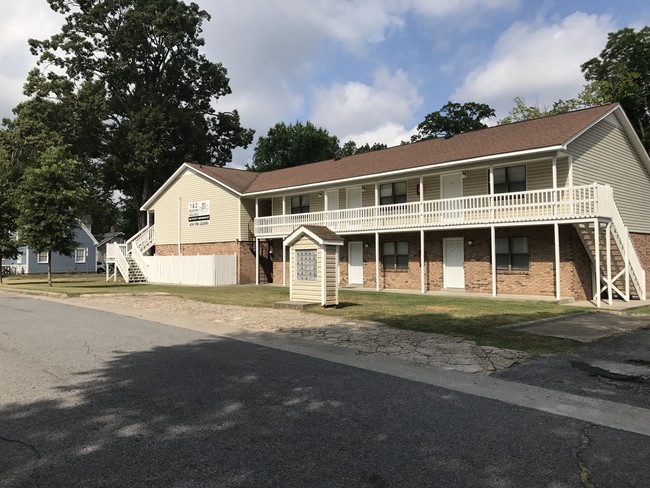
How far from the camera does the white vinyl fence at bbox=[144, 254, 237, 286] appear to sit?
2891cm

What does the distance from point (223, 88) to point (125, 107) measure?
982 centimetres

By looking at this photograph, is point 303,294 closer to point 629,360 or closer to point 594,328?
point 594,328

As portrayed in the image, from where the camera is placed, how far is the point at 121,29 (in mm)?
42750

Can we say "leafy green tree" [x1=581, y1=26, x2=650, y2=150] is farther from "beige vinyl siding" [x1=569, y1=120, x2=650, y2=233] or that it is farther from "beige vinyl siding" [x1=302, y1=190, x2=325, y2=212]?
"beige vinyl siding" [x1=302, y1=190, x2=325, y2=212]

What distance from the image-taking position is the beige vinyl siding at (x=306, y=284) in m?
14.9

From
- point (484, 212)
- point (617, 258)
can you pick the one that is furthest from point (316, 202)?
point (617, 258)

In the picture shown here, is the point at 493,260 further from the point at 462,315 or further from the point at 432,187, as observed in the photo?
the point at 462,315

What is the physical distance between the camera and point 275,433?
454 cm

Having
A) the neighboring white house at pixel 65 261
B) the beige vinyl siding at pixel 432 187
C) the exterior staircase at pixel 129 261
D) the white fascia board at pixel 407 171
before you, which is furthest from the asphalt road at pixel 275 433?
the neighboring white house at pixel 65 261

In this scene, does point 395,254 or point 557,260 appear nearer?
point 557,260

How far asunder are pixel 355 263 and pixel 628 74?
27356mm

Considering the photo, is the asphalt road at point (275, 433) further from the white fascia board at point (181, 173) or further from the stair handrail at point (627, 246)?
the white fascia board at point (181, 173)

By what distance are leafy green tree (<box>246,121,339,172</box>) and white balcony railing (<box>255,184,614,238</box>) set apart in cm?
2950

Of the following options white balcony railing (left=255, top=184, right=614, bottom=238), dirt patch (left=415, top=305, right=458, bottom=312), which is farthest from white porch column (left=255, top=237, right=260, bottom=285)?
dirt patch (left=415, top=305, right=458, bottom=312)
